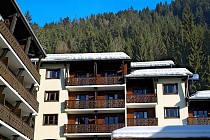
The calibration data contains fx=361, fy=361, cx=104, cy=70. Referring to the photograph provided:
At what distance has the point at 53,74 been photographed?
39.2m

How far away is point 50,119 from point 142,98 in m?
9.76

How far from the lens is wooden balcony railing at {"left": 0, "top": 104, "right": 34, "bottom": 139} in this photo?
72.6 ft

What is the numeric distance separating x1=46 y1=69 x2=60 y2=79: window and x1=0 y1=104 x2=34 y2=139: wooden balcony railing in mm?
10552

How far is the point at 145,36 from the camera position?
9944cm

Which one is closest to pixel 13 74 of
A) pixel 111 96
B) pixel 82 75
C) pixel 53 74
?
pixel 53 74

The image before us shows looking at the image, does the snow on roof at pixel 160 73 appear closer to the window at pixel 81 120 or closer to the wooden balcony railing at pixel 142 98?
the wooden balcony railing at pixel 142 98

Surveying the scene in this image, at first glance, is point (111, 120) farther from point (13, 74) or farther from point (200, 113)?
point (13, 74)

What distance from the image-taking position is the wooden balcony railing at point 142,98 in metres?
37.0

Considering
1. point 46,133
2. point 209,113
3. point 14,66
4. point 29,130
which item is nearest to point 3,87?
point 14,66

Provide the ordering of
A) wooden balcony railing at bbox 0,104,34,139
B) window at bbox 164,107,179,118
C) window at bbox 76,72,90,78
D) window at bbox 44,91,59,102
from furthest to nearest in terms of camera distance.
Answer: window at bbox 76,72,90,78 → window at bbox 44,91,59,102 → window at bbox 164,107,179,118 → wooden balcony railing at bbox 0,104,34,139

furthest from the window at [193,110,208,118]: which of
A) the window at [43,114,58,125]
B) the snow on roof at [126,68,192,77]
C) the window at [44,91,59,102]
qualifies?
the window at [44,91,59,102]

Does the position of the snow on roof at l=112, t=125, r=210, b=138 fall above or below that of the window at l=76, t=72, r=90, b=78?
below

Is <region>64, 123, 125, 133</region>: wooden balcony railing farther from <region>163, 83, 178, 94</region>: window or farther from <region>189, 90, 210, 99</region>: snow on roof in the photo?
<region>189, 90, 210, 99</region>: snow on roof

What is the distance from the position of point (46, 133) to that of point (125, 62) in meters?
11.3
